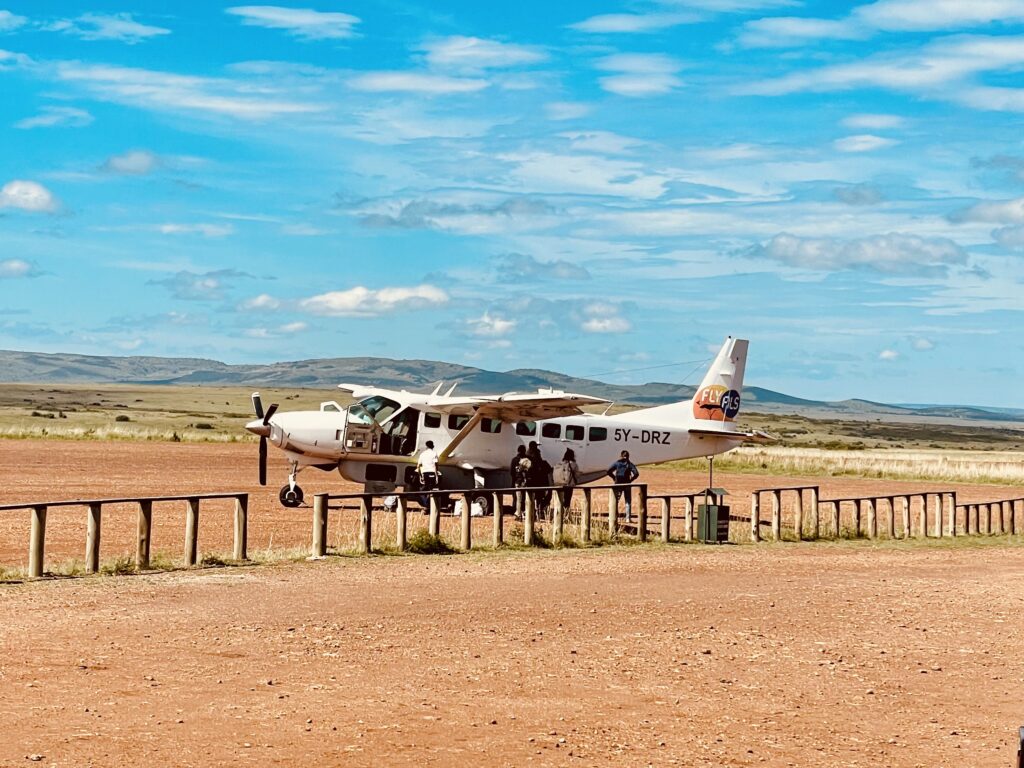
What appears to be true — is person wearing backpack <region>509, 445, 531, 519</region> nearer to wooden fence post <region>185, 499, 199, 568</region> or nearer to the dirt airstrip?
the dirt airstrip

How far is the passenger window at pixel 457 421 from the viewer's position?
1230 inches

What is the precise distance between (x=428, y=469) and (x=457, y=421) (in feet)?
6.52

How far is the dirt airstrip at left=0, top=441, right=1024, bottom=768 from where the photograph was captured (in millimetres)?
9273

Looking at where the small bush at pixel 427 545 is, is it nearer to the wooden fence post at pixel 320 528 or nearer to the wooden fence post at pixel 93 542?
the wooden fence post at pixel 320 528

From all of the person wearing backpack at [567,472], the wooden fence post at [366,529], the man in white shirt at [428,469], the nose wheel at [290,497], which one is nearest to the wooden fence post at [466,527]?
the wooden fence post at [366,529]

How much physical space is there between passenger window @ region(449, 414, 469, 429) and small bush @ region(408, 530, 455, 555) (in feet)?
31.7

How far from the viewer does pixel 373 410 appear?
31.0 metres

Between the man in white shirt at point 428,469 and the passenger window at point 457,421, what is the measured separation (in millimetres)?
1419

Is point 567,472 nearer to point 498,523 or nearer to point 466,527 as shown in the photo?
point 498,523

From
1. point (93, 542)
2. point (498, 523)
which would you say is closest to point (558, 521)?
point (498, 523)

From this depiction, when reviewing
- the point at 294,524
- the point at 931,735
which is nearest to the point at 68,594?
the point at 931,735

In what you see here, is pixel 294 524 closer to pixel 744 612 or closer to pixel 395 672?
pixel 744 612

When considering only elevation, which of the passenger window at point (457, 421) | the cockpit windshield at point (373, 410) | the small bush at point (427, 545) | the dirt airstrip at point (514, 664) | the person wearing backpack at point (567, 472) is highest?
the cockpit windshield at point (373, 410)

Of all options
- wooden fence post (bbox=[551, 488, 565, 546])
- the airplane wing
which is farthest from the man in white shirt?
the airplane wing
